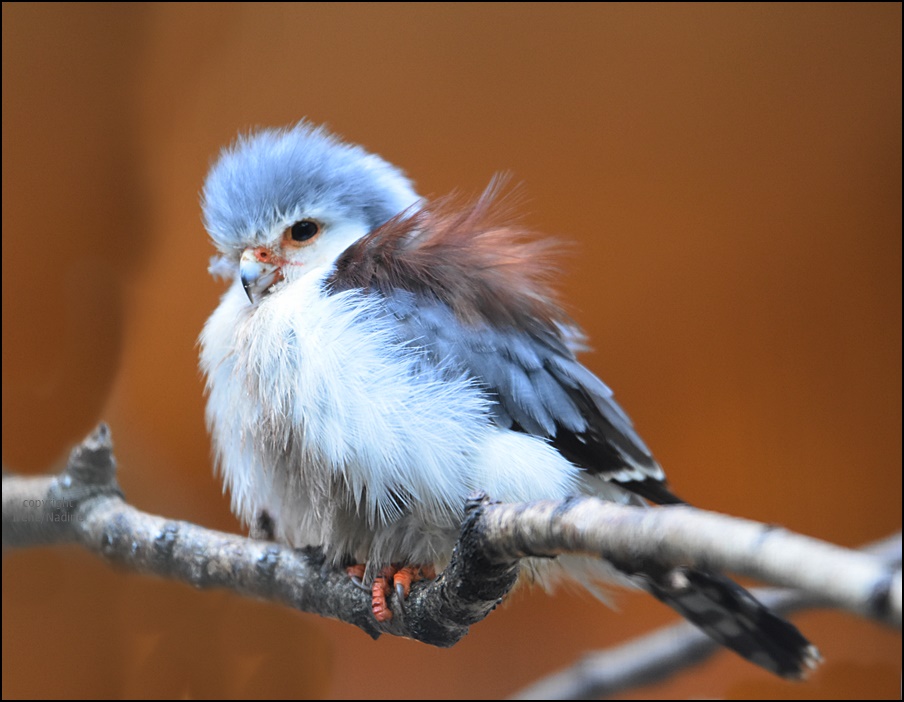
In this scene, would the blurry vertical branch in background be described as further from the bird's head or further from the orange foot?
the bird's head

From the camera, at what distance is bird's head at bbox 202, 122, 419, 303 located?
980 millimetres

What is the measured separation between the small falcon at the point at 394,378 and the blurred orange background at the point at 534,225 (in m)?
0.21

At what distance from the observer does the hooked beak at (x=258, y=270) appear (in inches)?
38.4

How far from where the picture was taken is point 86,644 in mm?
1364

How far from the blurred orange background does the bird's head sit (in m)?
0.16

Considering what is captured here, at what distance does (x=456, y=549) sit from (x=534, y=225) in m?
0.65

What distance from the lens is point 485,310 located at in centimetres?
94

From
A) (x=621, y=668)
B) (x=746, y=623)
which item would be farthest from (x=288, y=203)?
(x=621, y=668)

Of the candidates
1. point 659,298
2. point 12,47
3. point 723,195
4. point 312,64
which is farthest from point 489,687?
point 12,47

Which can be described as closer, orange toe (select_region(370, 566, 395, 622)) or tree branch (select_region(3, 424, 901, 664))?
tree branch (select_region(3, 424, 901, 664))

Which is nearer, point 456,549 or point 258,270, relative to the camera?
point 456,549

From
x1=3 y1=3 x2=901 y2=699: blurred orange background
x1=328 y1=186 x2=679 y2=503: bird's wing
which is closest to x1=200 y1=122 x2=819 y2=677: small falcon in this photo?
x1=328 y1=186 x2=679 y2=503: bird's wing

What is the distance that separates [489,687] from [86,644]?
0.70 metres

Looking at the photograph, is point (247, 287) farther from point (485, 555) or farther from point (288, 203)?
point (485, 555)
